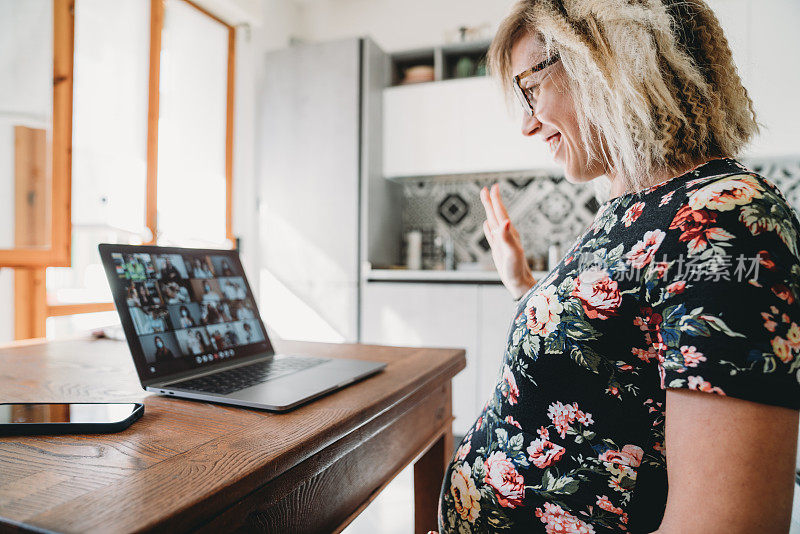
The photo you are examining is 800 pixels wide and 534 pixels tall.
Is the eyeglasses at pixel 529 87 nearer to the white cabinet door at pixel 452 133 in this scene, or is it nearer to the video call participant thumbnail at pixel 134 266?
the video call participant thumbnail at pixel 134 266

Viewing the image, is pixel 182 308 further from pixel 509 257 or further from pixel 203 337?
pixel 509 257

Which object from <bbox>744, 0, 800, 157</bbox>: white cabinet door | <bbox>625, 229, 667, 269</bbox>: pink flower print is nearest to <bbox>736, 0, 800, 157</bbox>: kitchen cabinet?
<bbox>744, 0, 800, 157</bbox>: white cabinet door

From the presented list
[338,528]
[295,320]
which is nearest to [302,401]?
[338,528]

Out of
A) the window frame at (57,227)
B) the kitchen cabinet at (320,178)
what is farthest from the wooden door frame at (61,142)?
the kitchen cabinet at (320,178)

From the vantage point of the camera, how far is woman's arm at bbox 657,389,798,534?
0.49 meters

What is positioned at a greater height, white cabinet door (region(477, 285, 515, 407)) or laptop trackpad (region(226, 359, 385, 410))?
laptop trackpad (region(226, 359, 385, 410))

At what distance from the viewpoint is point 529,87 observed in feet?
2.97

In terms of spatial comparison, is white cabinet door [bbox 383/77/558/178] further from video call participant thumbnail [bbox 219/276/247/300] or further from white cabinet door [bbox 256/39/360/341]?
video call participant thumbnail [bbox 219/276/247/300]

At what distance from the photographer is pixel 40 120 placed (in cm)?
230

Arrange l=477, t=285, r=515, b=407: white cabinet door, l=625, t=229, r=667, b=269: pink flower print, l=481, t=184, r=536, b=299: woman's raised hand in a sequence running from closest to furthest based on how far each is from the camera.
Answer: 1. l=625, t=229, r=667, b=269: pink flower print
2. l=481, t=184, r=536, b=299: woman's raised hand
3. l=477, t=285, r=515, b=407: white cabinet door

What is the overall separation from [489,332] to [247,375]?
6.96 ft

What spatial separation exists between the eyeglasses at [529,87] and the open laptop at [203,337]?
0.58 meters

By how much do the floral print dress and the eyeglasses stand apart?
0.26 meters

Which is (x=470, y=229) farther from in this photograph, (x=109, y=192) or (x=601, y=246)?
(x=601, y=246)
